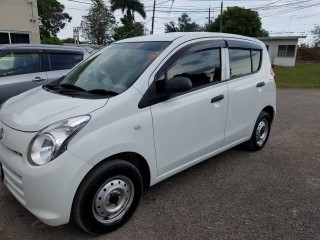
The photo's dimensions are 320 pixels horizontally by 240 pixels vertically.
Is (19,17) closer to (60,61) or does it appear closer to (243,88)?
(60,61)

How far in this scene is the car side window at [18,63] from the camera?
540 cm

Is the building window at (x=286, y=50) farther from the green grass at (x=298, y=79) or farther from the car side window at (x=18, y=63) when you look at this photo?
the car side window at (x=18, y=63)

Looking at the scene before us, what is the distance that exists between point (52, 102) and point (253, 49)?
3031mm

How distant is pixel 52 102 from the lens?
282cm

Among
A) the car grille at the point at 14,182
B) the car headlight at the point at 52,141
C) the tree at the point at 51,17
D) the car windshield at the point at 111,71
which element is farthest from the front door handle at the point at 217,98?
the tree at the point at 51,17

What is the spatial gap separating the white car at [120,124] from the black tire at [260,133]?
593 millimetres

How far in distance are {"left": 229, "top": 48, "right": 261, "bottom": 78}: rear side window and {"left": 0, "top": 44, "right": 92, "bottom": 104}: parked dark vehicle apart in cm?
352

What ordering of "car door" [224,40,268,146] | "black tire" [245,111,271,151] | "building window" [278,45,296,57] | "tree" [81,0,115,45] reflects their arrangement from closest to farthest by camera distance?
"car door" [224,40,268,146] → "black tire" [245,111,271,151] → "building window" [278,45,296,57] → "tree" [81,0,115,45]

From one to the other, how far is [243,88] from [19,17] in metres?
14.8

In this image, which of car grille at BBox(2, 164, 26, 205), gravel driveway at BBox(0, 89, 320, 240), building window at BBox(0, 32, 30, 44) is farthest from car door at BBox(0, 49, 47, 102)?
building window at BBox(0, 32, 30, 44)

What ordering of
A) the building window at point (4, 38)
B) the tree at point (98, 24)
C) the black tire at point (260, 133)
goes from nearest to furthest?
the black tire at point (260, 133) → the building window at point (4, 38) → the tree at point (98, 24)

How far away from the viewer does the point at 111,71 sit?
3223 mm

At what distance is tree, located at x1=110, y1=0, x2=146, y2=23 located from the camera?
41000mm

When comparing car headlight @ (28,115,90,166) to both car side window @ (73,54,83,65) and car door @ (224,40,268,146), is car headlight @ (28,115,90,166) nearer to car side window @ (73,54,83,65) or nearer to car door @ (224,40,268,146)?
car door @ (224,40,268,146)
